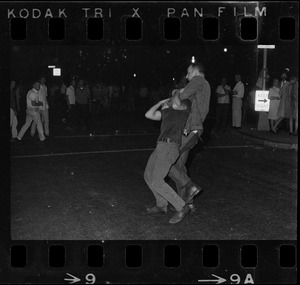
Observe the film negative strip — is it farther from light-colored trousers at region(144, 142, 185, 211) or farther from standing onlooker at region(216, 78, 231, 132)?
standing onlooker at region(216, 78, 231, 132)

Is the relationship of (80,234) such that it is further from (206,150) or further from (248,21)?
(206,150)

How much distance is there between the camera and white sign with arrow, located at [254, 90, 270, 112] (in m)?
17.2

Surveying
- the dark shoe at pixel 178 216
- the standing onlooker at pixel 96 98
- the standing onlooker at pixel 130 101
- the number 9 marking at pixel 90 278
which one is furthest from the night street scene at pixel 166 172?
the standing onlooker at pixel 130 101

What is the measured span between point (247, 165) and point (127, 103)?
23.7 meters

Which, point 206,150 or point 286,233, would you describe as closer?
point 286,233

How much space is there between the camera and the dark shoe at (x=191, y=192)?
746 cm

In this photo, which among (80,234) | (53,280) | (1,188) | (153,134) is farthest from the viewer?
(153,134)

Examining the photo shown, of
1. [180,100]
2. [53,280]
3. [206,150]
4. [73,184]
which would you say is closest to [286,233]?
[180,100]

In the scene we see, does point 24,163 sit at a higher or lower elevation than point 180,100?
lower

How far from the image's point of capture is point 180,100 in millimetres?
6918

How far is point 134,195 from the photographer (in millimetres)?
8852

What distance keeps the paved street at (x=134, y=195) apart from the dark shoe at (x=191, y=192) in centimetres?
22

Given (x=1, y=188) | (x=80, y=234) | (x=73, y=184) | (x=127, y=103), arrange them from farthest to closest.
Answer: (x=127, y=103), (x=73, y=184), (x=1, y=188), (x=80, y=234)

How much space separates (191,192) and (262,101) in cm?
1034
